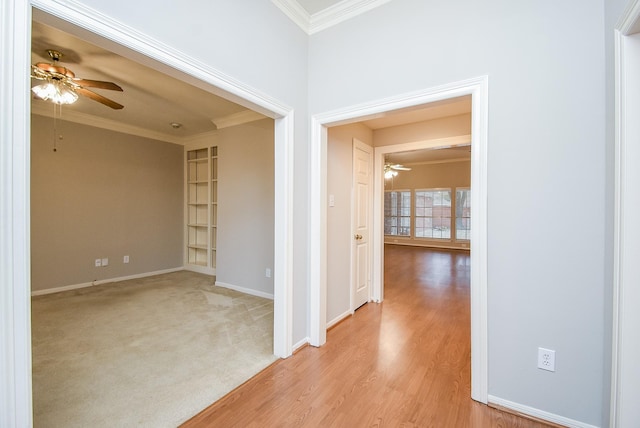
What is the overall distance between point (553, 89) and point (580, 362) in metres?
1.61

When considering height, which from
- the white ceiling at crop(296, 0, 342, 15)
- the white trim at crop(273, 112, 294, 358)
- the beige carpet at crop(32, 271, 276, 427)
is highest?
the white ceiling at crop(296, 0, 342, 15)

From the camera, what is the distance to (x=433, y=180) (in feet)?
30.3

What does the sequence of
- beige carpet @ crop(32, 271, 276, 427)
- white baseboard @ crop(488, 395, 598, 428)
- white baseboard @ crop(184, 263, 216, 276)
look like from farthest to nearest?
1. white baseboard @ crop(184, 263, 216, 276)
2. beige carpet @ crop(32, 271, 276, 427)
3. white baseboard @ crop(488, 395, 598, 428)

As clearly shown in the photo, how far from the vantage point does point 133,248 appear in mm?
5039

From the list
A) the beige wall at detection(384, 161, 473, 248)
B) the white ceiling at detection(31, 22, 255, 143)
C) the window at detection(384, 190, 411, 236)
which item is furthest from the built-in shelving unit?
the window at detection(384, 190, 411, 236)

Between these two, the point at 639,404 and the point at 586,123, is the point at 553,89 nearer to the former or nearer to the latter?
the point at 586,123

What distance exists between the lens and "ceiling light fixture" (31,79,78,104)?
8.26 ft

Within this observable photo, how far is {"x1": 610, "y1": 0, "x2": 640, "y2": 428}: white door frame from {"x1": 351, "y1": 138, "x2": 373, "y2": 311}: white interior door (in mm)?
2379

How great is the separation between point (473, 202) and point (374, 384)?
4.94ft

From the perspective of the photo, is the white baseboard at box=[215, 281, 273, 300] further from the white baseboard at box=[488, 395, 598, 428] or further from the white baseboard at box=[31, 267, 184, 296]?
the white baseboard at box=[488, 395, 598, 428]

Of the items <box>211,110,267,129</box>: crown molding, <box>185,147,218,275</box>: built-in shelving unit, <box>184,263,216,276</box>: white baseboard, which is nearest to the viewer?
<box>211,110,267,129</box>: crown molding

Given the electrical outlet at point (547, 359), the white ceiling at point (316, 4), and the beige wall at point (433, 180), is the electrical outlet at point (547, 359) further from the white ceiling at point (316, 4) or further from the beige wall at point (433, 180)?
the beige wall at point (433, 180)

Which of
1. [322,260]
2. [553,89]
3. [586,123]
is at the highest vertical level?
[553,89]

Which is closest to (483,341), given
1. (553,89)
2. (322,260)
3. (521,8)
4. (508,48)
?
A: (322,260)
